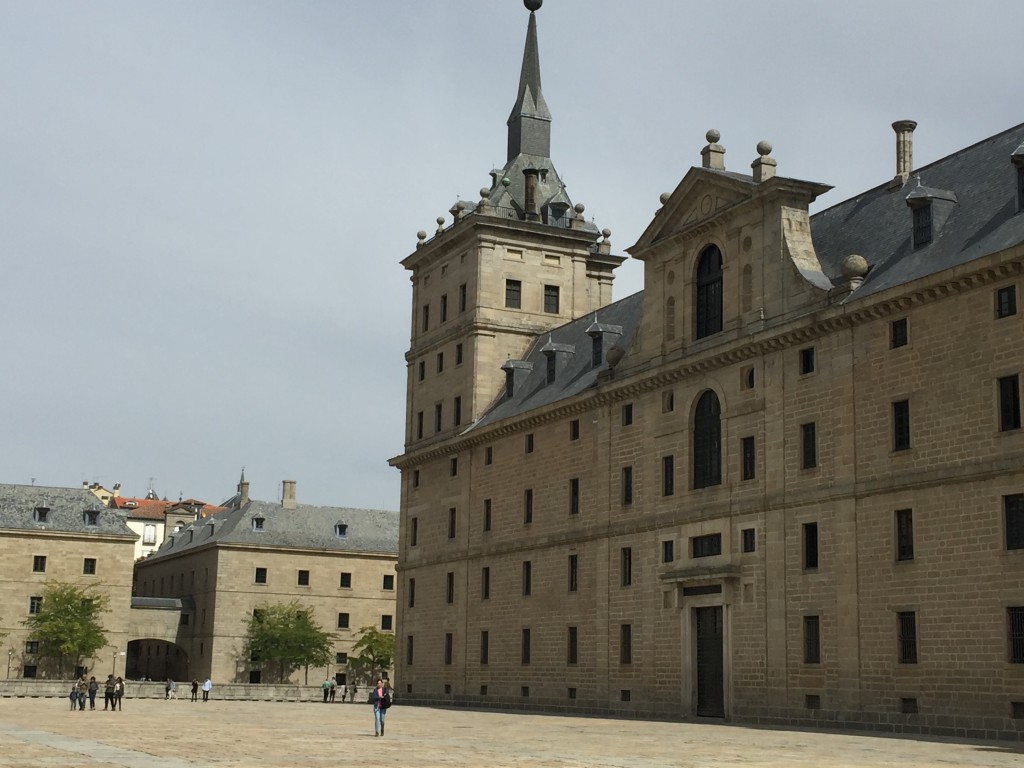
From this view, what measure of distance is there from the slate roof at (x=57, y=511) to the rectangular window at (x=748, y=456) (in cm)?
5741

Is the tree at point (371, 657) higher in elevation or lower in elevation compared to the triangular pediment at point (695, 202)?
lower

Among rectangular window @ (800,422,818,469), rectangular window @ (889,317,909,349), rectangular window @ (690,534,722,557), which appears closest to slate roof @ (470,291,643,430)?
rectangular window @ (690,534,722,557)

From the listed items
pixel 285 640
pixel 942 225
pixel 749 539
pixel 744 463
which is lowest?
pixel 285 640

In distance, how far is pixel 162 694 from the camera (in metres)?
77.0

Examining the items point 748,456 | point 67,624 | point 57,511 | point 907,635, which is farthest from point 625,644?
point 57,511

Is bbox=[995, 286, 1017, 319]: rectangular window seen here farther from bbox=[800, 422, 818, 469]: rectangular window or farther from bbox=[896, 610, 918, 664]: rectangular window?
bbox=[896, 610, 918, 664]: rectangular window

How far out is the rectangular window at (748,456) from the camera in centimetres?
4478

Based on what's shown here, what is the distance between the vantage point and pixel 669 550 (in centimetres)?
4844

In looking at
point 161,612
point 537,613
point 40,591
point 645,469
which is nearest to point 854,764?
point 645,469

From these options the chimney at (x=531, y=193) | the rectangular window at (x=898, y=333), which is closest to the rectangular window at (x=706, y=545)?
the rectangular window at (x=898, y=333)

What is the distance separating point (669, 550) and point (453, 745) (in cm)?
1937

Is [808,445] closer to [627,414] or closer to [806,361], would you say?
[806,361]

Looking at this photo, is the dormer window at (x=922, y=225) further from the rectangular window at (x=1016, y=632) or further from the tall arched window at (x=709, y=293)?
the rectangular window at (x=1016, y=632)

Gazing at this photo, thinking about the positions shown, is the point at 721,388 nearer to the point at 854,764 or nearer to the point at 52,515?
the point at 854,764
